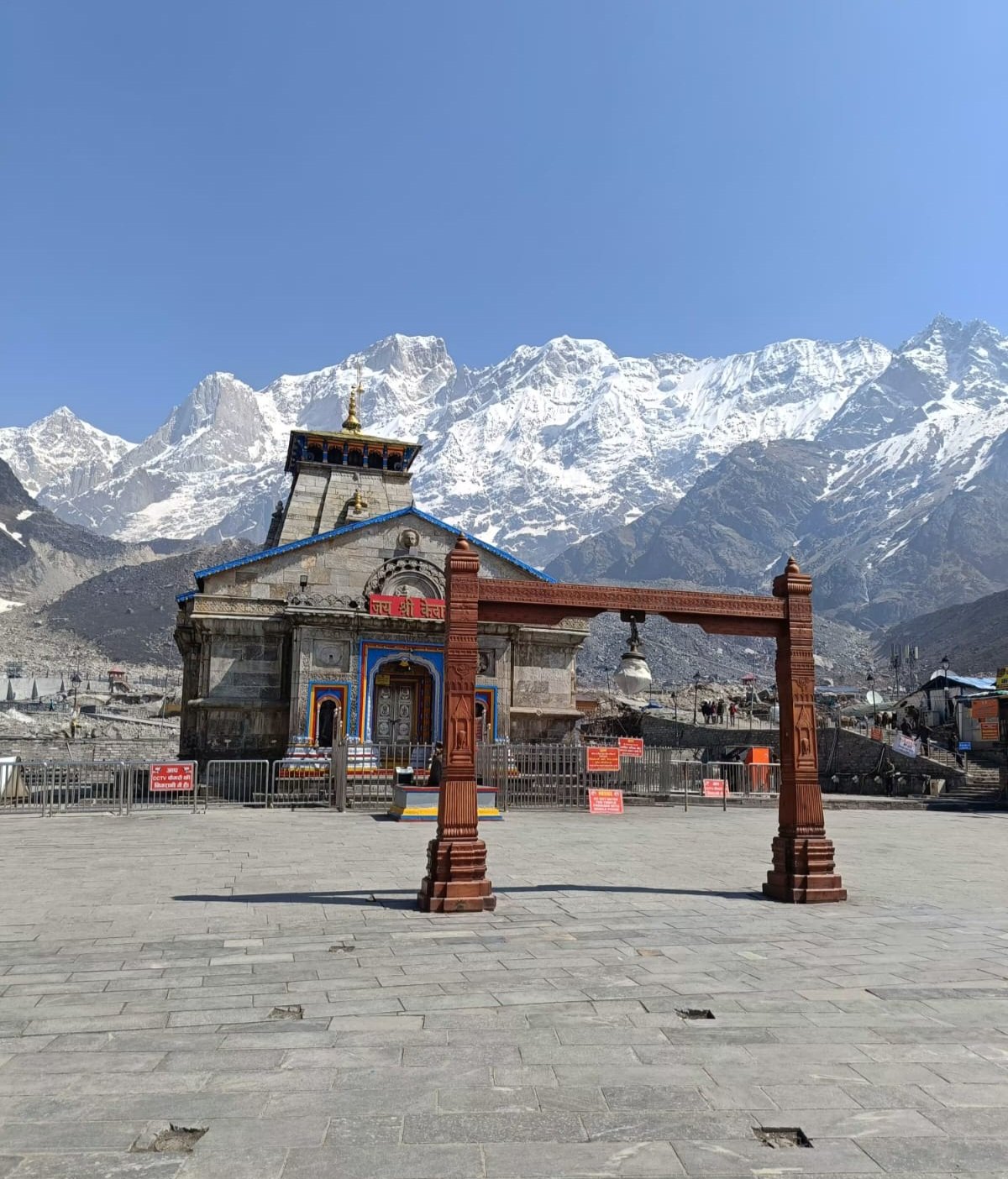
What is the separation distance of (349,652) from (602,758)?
755 centimetres

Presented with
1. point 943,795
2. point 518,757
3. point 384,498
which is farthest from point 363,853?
point 943,795

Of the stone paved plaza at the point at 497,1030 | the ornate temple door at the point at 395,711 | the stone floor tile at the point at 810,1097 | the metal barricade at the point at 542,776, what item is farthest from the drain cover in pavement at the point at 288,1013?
the ornate temple door at the point at 395,711

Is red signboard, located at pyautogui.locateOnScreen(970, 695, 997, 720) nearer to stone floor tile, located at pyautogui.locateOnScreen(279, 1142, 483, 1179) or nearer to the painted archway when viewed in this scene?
the painted archway

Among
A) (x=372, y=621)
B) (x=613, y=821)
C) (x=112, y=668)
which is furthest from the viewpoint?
(x=112, y=668)

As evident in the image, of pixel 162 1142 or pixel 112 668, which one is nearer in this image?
pixel 162 1142

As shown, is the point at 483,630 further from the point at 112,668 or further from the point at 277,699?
the point at 112,668

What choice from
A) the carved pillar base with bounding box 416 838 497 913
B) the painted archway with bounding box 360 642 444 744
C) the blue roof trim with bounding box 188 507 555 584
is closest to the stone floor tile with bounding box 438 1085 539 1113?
the carved pillar base with bounding box 416 838 497 913

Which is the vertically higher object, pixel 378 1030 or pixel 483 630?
pixel 483 630

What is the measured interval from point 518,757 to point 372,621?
563cm

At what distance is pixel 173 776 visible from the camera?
20.6 metres

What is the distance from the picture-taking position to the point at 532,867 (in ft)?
41.2

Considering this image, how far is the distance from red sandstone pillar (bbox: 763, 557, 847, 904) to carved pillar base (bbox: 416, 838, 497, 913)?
3456 mm

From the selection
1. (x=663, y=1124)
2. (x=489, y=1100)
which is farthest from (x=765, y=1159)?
(x=489, y=1100)

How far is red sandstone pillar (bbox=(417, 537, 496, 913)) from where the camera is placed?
9.27m
